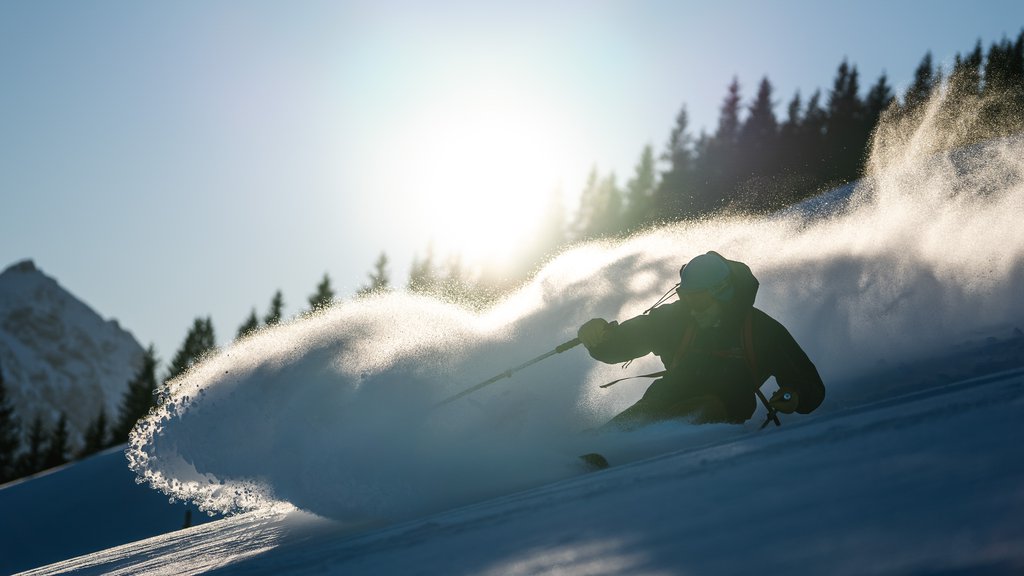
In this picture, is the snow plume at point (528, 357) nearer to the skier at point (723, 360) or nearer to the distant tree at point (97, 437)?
the skier at point (723, 360)

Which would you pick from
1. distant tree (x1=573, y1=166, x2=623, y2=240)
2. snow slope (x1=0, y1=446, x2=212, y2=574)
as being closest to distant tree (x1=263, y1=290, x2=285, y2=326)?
distant tree (x1=573, y1=166, x2=623, y2=240)

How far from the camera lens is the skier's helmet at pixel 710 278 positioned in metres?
5.98

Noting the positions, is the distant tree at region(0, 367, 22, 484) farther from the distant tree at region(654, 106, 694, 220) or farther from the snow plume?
the snow plume

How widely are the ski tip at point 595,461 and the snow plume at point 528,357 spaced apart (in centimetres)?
11

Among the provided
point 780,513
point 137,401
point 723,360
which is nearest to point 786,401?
point 723,360

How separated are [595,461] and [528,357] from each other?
124 inches

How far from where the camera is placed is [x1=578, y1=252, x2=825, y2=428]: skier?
19.5ft

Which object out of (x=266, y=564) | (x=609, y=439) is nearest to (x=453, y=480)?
(x=609, y=439)

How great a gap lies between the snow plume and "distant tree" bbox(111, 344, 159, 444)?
1992 inches

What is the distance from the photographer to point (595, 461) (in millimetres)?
5141

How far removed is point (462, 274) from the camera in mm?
61750

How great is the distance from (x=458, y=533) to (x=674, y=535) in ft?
3.71

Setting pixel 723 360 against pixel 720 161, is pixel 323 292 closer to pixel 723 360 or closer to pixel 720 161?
pixel 720 161

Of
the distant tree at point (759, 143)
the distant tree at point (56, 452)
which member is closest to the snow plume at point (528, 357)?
the distant tree at point (759, 143)
